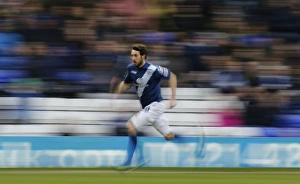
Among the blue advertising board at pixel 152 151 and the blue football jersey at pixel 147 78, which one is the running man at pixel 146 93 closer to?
the blue football jersey at pixel 147 78

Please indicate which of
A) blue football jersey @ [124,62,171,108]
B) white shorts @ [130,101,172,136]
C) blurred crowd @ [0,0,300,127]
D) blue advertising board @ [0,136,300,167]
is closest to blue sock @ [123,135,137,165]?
white shorts @ [130,101,172,136]

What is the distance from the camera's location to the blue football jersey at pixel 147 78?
9.84 m


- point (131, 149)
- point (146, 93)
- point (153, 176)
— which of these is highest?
point (146, 93)

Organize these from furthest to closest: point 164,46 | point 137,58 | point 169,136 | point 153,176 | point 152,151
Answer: point 164,46 < point 152,151 < point 169,136 < point 137,58 < point 153,176

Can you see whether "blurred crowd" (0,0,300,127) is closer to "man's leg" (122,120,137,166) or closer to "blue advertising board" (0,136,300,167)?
"blue advertising board" (0,136,300,167)

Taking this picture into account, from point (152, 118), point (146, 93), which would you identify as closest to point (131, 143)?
point (152, 118)

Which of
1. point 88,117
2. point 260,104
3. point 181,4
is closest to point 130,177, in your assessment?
point 88,117

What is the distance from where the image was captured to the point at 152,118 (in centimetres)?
996

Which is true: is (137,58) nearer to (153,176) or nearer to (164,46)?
(153,176)

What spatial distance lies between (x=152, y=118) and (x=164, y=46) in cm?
260

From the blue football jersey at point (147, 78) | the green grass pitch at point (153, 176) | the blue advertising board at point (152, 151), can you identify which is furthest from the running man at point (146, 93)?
the blue advertising board at point (152, 151)

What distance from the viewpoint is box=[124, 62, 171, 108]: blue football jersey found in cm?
A: 984

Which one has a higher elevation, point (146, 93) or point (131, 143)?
point (146, 93)

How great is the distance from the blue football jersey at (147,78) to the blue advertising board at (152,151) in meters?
1.05
